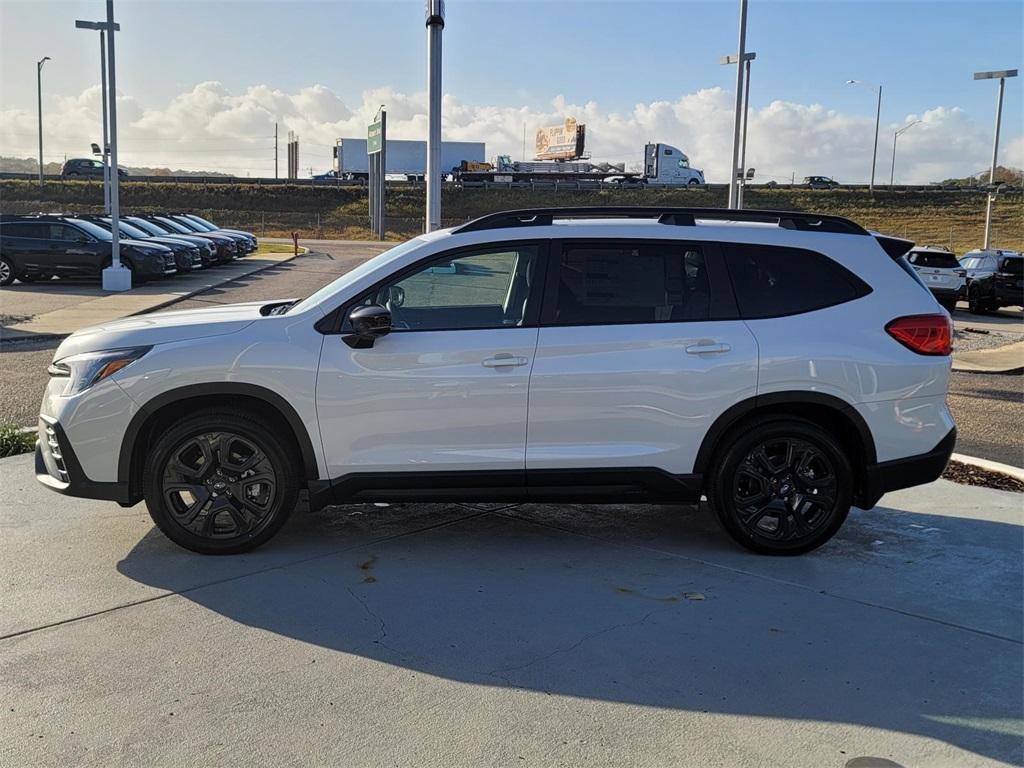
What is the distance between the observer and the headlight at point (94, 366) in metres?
4.97

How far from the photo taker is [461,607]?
14.7 ft

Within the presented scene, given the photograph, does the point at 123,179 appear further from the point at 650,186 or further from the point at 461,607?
the point at 461,607

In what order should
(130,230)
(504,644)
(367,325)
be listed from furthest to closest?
(130,230) < (367,325) < (504,644)

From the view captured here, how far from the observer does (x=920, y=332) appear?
5.19 meters

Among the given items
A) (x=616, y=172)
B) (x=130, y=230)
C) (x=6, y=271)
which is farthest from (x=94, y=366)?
(x=616, y=172)

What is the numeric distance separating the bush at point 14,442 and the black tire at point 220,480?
9.60 ft

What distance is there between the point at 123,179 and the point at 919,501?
7674cm

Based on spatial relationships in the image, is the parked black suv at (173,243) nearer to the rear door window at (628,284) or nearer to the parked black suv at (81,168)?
the rear door window at (628,284)

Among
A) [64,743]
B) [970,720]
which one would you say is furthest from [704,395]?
[64,743]

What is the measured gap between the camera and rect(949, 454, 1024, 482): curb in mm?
7204

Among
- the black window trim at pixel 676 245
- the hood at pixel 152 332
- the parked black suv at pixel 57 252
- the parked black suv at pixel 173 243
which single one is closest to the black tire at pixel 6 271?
the parked black suv at pixel 57 252

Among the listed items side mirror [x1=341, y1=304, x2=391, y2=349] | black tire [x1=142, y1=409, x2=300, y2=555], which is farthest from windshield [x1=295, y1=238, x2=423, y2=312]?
black tire [x1=142, y1=409, x2=300, y2=555]

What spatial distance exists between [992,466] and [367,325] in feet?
17.2

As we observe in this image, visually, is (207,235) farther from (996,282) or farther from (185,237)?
(996,282)
